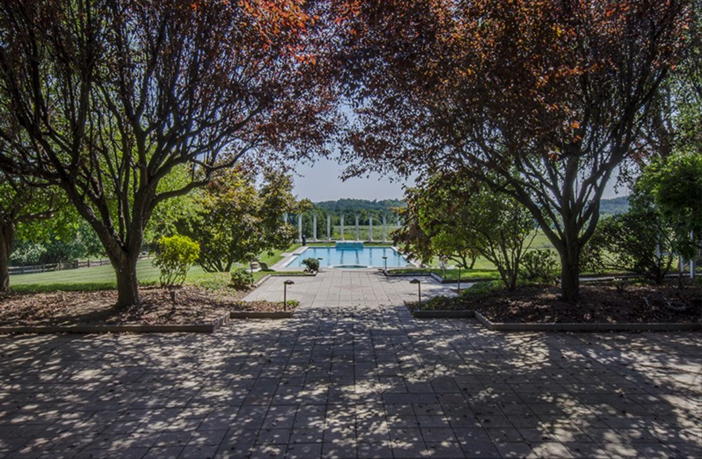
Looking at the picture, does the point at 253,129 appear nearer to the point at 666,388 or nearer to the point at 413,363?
the point at 413,363

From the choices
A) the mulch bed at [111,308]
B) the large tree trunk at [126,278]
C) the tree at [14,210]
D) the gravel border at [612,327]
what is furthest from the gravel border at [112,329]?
the gravel border at [612,327]

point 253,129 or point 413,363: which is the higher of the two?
point 253,129

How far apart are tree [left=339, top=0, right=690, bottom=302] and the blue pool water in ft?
56.8

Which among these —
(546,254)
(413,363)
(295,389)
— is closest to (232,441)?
(295,389)

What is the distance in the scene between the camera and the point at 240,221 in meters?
14.7

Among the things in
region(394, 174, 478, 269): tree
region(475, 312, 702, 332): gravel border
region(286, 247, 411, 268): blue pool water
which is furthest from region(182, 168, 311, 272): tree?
region(475, 312, 702, 332): gravel border

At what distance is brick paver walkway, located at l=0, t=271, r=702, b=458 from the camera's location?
3.29 metres

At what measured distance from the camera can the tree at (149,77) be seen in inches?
228

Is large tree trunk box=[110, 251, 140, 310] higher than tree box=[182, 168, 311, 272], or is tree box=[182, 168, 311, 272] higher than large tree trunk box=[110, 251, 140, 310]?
tree box=[182, 168, 311, 272]

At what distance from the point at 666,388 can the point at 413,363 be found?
2540 millimetres

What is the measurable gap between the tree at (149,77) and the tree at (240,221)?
5946 mm

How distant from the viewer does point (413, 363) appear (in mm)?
5219

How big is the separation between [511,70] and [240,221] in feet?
35.6

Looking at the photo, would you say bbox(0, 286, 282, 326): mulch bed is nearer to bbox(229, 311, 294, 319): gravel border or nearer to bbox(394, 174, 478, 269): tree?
bbox(229, 311, 294, 319): gravel border
